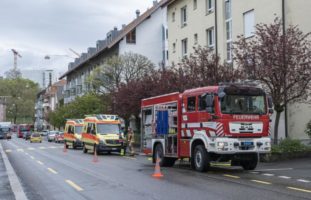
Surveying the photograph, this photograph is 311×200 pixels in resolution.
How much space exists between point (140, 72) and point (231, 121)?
34.1 m

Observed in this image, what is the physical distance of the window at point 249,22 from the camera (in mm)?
31969

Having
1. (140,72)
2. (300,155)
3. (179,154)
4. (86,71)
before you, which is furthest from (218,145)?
(86,71)

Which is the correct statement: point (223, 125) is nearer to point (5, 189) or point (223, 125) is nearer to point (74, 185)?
point (74, 185)

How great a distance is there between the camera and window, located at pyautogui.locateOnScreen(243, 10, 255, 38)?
32.0 m

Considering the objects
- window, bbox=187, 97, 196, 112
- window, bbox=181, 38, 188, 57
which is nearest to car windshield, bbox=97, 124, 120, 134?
window, bbox=181, 38, 188, 57

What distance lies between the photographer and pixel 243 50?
981 inches

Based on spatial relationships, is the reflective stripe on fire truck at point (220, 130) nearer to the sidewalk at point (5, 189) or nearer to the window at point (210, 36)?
the sidewalk at point (5, 189)

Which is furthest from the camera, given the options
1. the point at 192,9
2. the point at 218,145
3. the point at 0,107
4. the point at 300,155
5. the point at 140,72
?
the point at 0,107

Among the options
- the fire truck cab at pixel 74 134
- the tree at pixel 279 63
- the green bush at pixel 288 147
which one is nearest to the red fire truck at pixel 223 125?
the green bush at pixel 288 147

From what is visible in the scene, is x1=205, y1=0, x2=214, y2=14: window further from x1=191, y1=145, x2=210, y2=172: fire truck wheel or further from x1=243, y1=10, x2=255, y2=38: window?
x1=191, y1=145, x2=210, y2=172: fire truck wheel

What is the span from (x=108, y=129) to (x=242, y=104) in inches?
693

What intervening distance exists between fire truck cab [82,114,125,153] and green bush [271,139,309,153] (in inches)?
500

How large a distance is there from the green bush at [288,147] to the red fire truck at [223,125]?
4.03 m

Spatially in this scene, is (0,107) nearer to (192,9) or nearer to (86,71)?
(86,71)
